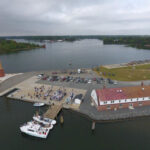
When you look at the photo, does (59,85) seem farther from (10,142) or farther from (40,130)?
(10,142)

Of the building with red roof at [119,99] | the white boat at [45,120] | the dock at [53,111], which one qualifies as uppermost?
the building with red roof at [119,99]

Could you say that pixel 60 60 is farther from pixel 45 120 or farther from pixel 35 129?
pixel 35 129

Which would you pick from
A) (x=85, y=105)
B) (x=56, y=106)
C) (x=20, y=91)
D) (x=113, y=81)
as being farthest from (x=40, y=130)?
(x=113, y=81)

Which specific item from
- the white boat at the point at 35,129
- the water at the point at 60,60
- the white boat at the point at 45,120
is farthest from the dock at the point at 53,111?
the water at the point at 60,60

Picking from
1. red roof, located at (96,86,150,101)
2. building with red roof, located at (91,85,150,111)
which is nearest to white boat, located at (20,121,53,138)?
building with red roof, located at (91,85,150,111)

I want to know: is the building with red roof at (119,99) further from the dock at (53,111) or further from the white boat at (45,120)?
the white boat at (45,120)

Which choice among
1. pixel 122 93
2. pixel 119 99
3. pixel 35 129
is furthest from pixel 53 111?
pixel 122 93

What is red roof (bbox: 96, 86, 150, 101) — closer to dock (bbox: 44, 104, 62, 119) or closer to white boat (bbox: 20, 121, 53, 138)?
dock (bbox: 44, 104, 62, 119)
